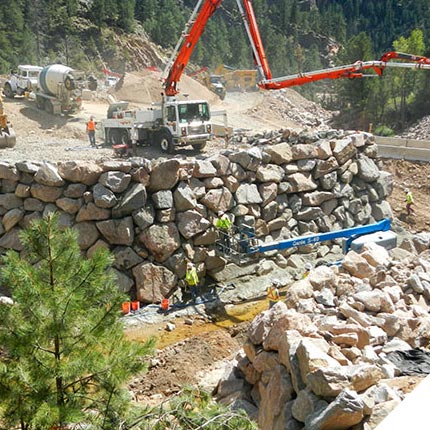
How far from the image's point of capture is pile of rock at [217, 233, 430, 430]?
5473 mm

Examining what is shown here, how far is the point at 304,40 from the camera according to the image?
264 feet

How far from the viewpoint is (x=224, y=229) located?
14617 millimetres

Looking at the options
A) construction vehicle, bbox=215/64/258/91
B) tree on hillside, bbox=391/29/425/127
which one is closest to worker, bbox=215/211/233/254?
tree on hillside, bbox=391/29/425/127

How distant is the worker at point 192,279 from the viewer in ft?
44.4

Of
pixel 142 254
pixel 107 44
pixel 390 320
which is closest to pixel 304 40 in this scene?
pixel 107 44

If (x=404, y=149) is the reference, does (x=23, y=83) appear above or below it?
above

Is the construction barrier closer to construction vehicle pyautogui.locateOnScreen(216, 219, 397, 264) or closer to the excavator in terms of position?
construction vehicle pyautogui.locateOnScreen(216, 219, 397, 264)

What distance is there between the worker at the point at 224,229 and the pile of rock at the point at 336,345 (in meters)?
5.18

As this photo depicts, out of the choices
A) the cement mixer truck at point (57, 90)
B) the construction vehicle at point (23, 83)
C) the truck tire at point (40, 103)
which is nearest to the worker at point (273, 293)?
the cement mixer truck at point (57, 90)

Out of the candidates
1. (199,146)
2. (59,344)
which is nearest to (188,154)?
(199,146)

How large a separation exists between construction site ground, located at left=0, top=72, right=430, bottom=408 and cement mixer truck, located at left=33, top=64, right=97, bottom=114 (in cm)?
48

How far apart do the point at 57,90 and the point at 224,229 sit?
14.3 metres

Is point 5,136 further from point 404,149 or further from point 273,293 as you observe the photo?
point 404,149

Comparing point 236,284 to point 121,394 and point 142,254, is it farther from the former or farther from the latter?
point 121,394
